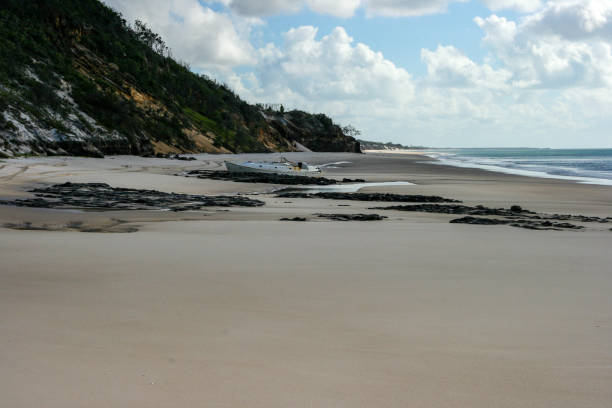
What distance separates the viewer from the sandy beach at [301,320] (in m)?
2.76

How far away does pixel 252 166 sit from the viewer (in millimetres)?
27875

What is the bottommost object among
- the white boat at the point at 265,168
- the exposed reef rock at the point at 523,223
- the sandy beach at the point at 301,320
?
the exposed reef rock at the point at 523,223

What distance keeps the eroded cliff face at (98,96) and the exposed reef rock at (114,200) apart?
14.8 m

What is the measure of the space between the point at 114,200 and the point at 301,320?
10254 mm

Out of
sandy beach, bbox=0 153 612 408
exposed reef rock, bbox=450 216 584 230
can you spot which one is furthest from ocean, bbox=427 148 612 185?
sandy beach, bbox=0 153 612 408

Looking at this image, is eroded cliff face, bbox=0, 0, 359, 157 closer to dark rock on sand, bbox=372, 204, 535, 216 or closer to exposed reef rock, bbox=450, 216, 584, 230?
dark rock on sand, bbox=372, 204, 535, 216

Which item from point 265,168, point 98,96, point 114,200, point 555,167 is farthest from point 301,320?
point 555,167

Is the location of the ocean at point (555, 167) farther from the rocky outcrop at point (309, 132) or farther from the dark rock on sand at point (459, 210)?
the rocky outcrop at point (309, 132)

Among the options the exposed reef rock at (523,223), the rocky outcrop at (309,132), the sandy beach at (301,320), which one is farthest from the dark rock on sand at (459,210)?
the rocky outcrop at (309,132)

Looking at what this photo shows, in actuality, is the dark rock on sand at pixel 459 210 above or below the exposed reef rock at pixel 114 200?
below

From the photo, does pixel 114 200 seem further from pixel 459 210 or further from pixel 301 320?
pixel 301 320

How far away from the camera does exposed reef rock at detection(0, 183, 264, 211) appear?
39.0ft

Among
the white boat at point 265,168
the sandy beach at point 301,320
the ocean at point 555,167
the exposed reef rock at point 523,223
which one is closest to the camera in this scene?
the sandy beach at point 301,320

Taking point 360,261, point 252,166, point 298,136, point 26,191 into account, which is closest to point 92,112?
point 252,166
